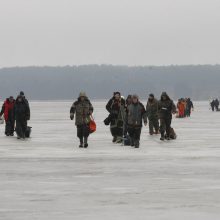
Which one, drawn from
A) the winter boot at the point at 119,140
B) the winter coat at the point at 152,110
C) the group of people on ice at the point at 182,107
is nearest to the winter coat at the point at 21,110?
the winter boot at the point at 119,140

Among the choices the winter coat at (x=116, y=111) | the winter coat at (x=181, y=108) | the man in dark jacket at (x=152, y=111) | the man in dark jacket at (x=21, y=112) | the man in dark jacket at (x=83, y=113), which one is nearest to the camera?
the man in dark jacket at (x=83, y=113)

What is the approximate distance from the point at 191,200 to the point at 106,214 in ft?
5.43

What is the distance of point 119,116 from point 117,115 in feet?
0.22

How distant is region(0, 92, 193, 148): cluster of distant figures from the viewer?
22.5 metres

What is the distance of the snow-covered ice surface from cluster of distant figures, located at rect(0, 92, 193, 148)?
69 cm

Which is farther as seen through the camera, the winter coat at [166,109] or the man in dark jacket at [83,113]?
the winter coat at [166,109]

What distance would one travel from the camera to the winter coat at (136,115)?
22938 millimetres

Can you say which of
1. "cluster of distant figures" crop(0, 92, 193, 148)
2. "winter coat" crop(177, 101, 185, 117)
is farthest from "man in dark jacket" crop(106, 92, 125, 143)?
"winter coat" crop(177, 101, 185, 117)

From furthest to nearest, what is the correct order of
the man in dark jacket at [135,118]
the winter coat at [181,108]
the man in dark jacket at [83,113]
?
the winter coat at [181,108] < the man in dark jacket at [135,118] < the man in dark jacket at [83,113]

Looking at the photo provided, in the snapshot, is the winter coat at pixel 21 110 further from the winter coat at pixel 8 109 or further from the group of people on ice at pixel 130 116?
the group of people on ice at pixel 130 116

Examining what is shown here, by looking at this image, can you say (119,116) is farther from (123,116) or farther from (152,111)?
(152,111)

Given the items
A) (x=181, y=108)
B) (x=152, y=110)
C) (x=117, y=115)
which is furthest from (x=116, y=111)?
(x=181, y=108)

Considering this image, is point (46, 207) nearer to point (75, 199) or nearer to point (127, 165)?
point (75, 199)

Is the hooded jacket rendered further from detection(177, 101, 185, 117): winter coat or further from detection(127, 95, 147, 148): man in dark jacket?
detection(177, 101, 185, 117): winter coat
